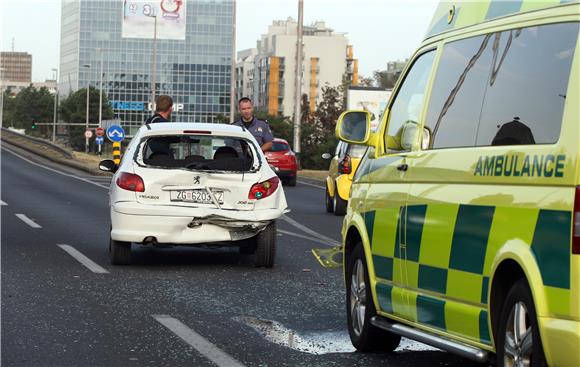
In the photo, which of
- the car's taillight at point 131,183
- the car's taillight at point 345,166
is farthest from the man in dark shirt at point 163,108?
the car's taillight at point 345,166

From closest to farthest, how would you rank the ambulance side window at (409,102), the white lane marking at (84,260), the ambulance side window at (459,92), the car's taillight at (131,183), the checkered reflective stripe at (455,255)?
1. the checkered reflective stripe at (455,255)
2. the ambulance side window at (459,92)
3. the ambulance side window at (409,102)
4. the white lane marking at (84,260)
5. the car's taillight at (131,183)

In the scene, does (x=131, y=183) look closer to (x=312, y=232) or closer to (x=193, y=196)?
(x=193, y=196)

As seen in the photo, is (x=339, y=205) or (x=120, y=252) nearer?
(x=120, y=252)

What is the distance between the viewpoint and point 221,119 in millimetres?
120500

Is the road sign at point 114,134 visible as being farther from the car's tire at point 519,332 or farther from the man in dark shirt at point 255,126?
the car's tire at point 519,332

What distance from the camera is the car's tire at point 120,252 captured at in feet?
43.5

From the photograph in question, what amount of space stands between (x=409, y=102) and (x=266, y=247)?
5758 mm

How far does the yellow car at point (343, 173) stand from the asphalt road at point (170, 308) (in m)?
5.45

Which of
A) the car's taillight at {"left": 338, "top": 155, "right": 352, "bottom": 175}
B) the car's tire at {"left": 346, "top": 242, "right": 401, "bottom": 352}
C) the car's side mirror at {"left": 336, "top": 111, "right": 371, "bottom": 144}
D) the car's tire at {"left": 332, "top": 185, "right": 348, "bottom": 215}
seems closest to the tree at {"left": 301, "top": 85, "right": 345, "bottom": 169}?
the car's tire at {"left": 332, "top": 185, "right": 348, "bottom": 215}

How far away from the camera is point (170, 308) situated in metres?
10.0

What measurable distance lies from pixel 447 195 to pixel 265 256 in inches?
275

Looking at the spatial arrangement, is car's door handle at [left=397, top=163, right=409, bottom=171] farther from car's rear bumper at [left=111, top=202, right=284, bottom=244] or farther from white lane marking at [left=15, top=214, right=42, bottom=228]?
white lane marking at [left=15, top=214, right=42, bottom=228]

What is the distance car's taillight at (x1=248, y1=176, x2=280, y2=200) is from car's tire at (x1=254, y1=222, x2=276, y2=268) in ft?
1.12

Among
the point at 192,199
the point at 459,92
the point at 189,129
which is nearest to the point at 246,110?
the point at 189,129
